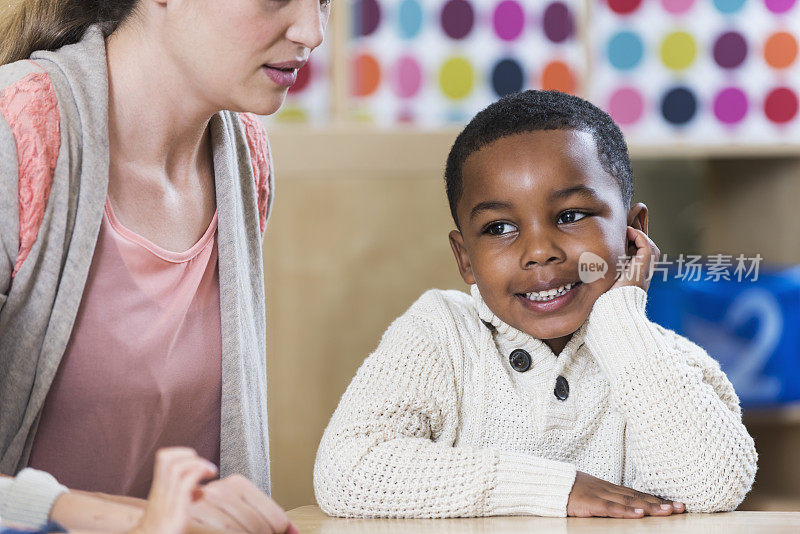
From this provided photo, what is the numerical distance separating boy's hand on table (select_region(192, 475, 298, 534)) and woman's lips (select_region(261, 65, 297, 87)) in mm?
487

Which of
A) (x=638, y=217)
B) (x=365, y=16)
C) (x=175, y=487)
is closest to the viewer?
(x=175, y=487)

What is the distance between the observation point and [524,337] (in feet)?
3.57

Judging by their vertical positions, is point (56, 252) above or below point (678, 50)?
below

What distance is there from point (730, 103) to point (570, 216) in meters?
1.81

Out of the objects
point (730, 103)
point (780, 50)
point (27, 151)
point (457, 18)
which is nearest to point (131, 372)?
point (27, 151)

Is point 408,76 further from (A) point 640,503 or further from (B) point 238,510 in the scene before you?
(B) point 238,510

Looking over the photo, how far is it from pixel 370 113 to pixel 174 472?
79.5 inches

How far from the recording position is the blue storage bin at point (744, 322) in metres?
2.35

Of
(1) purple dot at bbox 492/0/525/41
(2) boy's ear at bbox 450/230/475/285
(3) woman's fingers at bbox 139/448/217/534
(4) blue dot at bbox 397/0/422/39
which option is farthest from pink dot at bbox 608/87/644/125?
(3) woman's fingers at bbox 139/448/217/534

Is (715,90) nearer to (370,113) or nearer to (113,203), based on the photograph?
(370,113)

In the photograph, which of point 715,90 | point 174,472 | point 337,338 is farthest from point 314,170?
point 174,472

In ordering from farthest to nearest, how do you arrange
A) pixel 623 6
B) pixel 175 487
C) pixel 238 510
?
pixel 623 6
pixel 238 510
pixel 175 487

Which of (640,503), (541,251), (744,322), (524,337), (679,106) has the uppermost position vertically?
(679,106)

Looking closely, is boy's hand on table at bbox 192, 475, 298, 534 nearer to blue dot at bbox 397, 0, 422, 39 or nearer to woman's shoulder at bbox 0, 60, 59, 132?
woman's shoulder at bbox 0, 60, 59, 132
